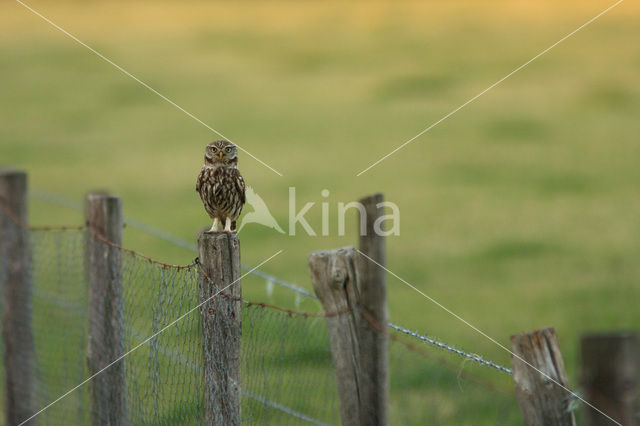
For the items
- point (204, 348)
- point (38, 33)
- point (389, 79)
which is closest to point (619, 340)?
point (204, 348)

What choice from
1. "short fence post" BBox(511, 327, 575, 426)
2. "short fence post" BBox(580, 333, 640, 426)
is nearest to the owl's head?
"short fence post" BBox(511, 327, 575, 426)

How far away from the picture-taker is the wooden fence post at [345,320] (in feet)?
11.7

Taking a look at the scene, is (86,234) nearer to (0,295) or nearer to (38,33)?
(0,295)

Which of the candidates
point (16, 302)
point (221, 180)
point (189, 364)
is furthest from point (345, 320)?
point (16, 302)

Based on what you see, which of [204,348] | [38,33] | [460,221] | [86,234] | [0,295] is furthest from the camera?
[38,33]

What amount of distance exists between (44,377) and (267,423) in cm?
305

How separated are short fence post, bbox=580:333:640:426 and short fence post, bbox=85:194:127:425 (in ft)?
9.04

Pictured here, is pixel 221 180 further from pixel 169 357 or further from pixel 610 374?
pixel 610 374

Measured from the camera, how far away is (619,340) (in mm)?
2426

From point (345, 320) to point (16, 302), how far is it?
3.21 meters

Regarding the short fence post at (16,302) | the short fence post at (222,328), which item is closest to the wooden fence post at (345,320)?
the short fence post at (222,328)

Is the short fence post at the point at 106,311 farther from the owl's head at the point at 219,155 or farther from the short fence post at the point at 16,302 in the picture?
the short fence post at the point at 16,302

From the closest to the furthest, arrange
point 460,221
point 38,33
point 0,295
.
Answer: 1. point 0,295
2. point 460,221
3. point 38,33

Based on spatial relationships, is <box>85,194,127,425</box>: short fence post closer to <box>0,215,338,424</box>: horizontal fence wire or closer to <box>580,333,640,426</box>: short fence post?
<box>0,215,338,424</box>: horizontal fence wire
